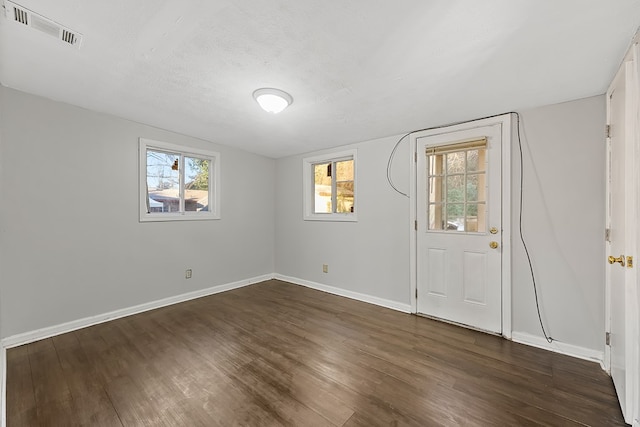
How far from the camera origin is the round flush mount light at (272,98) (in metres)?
2.22

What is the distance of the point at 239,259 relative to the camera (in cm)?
422

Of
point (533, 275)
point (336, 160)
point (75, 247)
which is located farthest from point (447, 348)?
point (75, 247)

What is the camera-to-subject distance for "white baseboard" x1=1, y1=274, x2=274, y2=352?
2355 millimetres

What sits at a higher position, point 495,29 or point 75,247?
point 495,29

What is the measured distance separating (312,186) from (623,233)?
350 cm

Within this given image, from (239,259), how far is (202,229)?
81 centimetres

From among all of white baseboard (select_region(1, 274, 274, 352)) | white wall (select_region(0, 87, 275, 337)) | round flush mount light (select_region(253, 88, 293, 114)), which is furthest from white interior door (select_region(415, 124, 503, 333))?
white wall (select_region(0, 87, 275, 337))

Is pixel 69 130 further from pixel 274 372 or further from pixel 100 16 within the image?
pixel 274 372

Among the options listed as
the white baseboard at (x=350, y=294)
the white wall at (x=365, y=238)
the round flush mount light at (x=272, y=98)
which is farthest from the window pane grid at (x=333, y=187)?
the round flush mount light at (x=272, y=98)

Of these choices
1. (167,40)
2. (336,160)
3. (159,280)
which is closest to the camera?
(167,40)

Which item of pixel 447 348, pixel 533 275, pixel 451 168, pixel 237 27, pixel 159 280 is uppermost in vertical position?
pixel 237 27

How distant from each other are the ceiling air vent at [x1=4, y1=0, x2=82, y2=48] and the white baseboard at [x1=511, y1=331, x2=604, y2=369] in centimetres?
430

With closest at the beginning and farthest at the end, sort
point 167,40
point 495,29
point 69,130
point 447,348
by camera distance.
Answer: point 495,29
point 167,40
point 447,348
point 69,130

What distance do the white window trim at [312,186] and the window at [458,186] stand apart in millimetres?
1030
